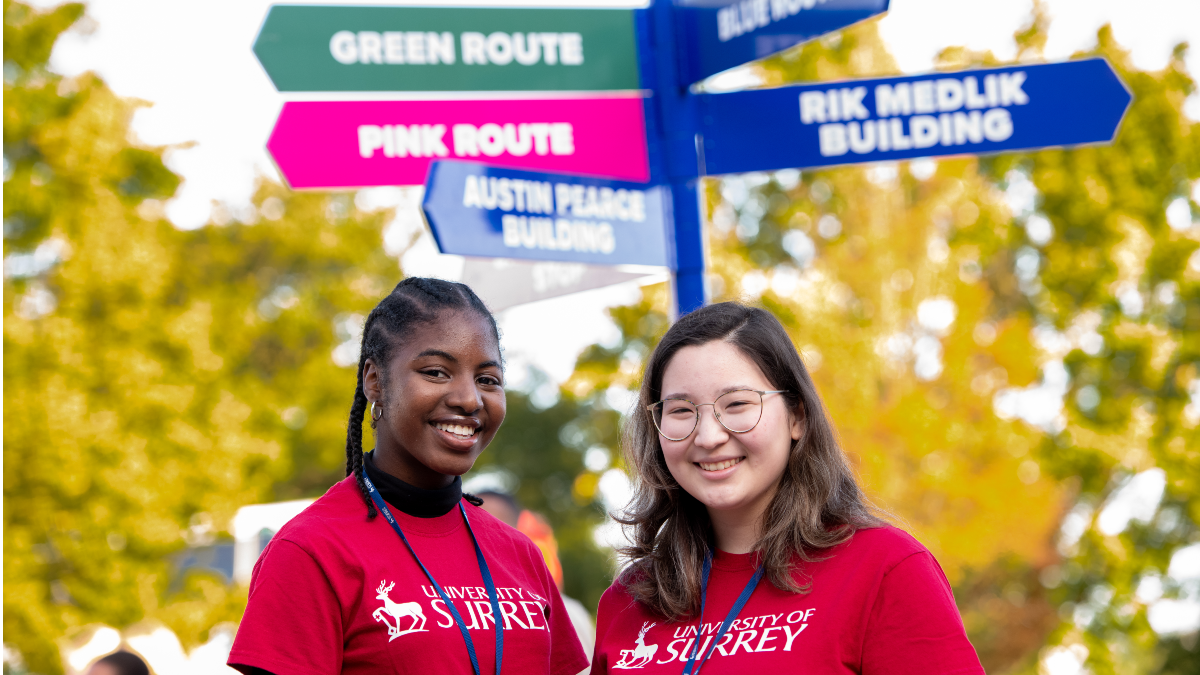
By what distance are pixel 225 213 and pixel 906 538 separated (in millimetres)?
18390

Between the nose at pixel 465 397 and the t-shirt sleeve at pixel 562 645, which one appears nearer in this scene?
the nose at pixel 465 397

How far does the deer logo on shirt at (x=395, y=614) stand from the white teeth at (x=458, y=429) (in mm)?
364

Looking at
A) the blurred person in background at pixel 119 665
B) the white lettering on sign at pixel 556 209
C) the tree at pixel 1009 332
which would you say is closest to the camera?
the white lettering on sign at pixel 556 209

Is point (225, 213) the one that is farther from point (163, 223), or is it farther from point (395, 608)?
point (395, 608)

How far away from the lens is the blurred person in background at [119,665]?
203 inches

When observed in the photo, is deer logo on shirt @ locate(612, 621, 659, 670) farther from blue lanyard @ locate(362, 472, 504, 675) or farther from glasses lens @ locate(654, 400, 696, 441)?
glasses lens @ locate(654, 400, 696, 441)

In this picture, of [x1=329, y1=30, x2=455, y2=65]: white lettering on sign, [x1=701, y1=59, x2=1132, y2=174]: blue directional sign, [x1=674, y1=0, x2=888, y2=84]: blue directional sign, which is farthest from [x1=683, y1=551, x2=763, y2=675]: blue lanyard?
[x1=329, y1=30, x2=455, y2=65]: white lettering on sign

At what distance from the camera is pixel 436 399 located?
8.17 feet

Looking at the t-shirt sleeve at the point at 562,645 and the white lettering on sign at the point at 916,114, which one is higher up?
the white lettering on sign at the point at 916,114

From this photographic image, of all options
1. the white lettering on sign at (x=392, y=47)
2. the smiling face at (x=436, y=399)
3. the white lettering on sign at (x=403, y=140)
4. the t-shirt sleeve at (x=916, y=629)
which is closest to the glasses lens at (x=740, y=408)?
the t-shirt sleeve at (x=916, y=629)

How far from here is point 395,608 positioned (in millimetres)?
2320

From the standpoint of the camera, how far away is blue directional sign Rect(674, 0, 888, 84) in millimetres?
3701

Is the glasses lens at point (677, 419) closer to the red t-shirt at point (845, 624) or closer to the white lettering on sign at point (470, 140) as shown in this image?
the red t-shirt at point (845, 624)

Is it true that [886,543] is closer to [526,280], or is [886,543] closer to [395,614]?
[395,614]
